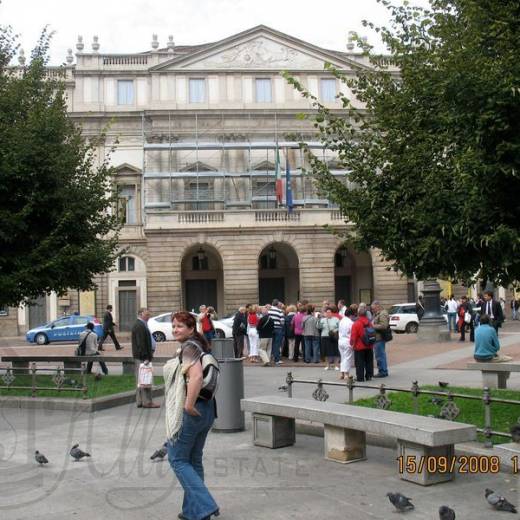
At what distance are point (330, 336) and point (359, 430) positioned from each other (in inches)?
441

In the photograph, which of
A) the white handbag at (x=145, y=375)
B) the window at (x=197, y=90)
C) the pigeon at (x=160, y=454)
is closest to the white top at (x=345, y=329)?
the white handbag at (x=145, y=375)

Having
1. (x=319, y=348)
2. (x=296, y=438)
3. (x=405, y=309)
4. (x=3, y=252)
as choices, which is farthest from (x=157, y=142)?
(x=296, y=438)

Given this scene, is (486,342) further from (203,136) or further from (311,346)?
(203,136)

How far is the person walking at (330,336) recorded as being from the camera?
19.2 meters

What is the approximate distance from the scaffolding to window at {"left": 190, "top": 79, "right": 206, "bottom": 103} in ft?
3.62

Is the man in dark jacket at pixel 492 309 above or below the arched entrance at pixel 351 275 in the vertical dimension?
below

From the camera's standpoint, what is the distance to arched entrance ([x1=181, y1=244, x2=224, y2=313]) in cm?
4775

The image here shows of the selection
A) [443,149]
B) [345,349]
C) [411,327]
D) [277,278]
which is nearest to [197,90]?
[277,278]

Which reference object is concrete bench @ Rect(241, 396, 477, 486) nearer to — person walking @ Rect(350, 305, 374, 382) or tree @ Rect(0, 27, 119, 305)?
person walking @ Rect(350, 305, 374, 382)

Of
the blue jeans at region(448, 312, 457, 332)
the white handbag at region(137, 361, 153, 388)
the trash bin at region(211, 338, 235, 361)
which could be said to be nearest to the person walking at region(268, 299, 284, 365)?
the white handbag at region(137, 361, 153, 388)

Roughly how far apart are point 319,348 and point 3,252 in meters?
9.46

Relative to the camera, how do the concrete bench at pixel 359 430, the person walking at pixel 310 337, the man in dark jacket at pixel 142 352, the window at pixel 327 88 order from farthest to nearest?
the window at pixel 327 88 → the person walking at pixel 310 337 → the man in dark jacket at pixel 142 352 → the concrete bench at pixel 359 430

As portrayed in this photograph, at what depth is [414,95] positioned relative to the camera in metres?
11.0

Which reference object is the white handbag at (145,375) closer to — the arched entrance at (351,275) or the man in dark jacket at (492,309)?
the man in dark jacket at (492,309)
